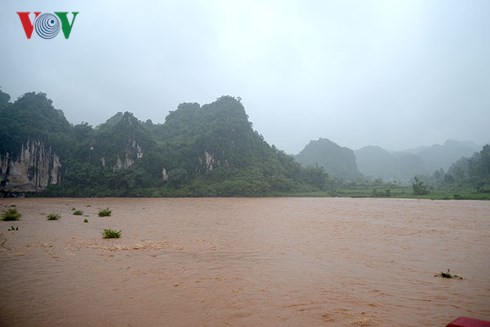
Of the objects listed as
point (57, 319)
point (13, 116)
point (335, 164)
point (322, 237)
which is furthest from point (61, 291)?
point (335, 164)

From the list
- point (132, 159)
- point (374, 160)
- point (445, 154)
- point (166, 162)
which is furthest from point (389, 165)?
point (132, 159)

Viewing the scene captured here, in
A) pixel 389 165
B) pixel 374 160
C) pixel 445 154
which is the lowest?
pixel 389 165

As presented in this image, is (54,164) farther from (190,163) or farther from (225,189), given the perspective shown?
(225,189)

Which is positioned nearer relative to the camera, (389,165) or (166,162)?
(166,162)

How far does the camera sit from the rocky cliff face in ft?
126

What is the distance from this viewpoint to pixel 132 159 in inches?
1823

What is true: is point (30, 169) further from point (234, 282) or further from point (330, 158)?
point (330, 158)

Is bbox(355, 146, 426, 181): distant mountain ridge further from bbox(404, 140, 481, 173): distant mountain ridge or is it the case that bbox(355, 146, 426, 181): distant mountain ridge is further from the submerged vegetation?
the submerged vegetation

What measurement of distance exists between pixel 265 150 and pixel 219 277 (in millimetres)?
52781

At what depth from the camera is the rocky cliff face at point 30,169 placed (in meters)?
38.5

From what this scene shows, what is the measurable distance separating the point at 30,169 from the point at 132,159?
47.7 feet

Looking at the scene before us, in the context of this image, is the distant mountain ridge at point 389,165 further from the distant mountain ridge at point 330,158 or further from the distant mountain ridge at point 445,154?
the distant mountain ridge at point 445,154

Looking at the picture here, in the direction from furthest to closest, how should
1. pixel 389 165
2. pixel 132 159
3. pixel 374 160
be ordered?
pixel 374 160 < pixel 389 165 < pixel 132 159

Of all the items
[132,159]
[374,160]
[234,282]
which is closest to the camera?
[234,282]
